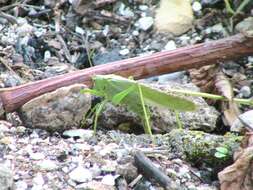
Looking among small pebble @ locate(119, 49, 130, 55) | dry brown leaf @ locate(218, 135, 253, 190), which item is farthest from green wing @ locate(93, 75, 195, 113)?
small pebble @ locate(119, 49, 130, 55)

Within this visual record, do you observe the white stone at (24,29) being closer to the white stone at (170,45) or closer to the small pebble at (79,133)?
the white stone at (170,45)

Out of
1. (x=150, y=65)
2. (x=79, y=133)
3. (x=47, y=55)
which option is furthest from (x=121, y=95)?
(x=47, y=55)

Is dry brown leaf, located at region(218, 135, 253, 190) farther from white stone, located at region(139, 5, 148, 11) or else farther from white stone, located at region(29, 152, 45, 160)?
white stone, located at region(139, 5, 148, 11)

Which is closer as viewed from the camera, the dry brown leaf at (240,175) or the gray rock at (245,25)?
the dry brown leaf at (240,175)

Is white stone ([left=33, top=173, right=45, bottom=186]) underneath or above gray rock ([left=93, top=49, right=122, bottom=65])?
underneath

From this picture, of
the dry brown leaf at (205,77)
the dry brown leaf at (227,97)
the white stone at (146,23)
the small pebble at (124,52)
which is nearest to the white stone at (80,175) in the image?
Result: the dry brown leaf at (227,97)

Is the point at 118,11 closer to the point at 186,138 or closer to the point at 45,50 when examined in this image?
the point at 45,50
